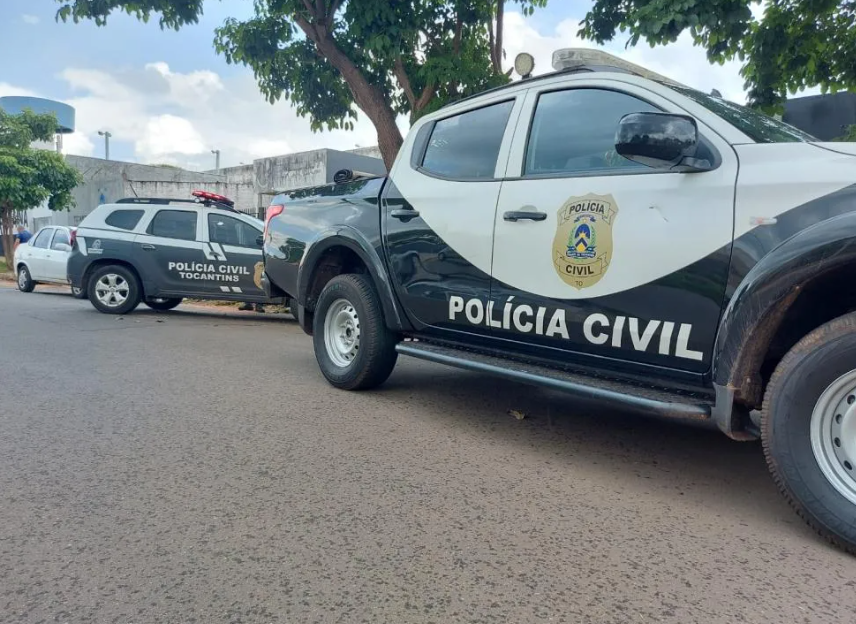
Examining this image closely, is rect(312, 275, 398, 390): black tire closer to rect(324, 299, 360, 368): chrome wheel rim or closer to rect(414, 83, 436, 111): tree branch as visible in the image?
rect(324, 299, 360, 368): chrome wheel rim

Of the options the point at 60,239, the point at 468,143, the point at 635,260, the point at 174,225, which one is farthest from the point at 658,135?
the point at 60,239

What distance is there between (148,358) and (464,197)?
3.76m

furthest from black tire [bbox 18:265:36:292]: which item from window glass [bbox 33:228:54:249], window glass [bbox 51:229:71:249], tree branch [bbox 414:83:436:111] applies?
tree branch [bbox 414:83:436:111]

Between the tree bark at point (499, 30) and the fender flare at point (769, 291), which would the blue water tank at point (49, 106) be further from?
the fender flare at point (769, 291)

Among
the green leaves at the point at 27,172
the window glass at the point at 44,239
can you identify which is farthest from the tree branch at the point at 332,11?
the green leaves at the point at 27,172

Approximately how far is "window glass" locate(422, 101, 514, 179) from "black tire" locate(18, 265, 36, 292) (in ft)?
45.4

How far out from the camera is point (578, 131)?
356 centimetres

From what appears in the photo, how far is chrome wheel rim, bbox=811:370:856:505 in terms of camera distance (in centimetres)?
247

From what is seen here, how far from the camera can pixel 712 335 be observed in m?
2.83

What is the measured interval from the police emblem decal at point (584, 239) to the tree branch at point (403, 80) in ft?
22.5

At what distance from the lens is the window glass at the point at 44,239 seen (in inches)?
573

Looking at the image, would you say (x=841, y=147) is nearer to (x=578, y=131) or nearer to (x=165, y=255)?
(x=578, y=131)

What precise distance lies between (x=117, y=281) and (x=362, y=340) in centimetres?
675

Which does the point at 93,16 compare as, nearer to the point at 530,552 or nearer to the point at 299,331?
the point at 299,331
